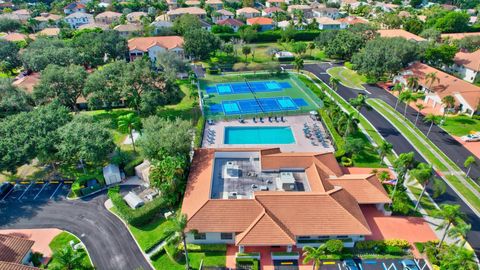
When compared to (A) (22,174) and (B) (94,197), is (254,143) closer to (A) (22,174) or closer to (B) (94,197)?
(B) (94,197)

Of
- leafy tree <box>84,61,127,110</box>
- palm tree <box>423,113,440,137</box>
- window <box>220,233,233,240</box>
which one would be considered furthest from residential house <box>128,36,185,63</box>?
window <box>220,233,233,240</box>

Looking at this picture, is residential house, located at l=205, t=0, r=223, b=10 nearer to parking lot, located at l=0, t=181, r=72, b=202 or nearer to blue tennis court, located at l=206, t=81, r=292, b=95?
blue tennis court, located at l=206, t=81, r=292, b=95

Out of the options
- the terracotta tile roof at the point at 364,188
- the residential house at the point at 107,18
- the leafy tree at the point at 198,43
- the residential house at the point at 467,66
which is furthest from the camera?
the residential house at the point at 107,18

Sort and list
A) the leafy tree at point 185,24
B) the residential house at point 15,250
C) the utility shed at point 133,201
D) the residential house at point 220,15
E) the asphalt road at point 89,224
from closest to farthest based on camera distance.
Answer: the residential house at point 15,250
the asphalt road at point 89,224
the utility shed at point 133,201
the leafy tree at point 185,24
the residential house at point 220,15

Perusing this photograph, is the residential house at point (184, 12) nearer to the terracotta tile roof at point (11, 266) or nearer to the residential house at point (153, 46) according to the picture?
the residential house at point (153, 46)

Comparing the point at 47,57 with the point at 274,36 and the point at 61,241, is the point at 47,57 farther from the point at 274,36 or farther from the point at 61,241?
the point at 274,36

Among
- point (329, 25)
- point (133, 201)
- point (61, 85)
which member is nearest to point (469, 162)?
point (133, 201)

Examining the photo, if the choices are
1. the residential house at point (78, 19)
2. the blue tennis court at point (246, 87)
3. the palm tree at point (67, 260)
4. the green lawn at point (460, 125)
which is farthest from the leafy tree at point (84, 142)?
the residential house at point (78, 19)

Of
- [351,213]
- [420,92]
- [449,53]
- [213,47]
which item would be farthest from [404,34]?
[351,213]
